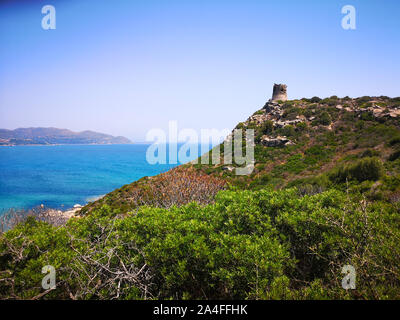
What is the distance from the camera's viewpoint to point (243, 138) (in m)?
36.2

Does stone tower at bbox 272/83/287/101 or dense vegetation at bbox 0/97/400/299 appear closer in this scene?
dense vegetation at bbox 0/97/400/299

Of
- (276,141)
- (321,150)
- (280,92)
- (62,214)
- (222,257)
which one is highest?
(280,92)

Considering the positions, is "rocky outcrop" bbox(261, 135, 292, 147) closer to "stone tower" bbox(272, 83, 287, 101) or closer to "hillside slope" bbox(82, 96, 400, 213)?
"hillside slope" bbox(82, 96, 400, 213)

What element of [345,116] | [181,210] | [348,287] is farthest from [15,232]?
[345,116]

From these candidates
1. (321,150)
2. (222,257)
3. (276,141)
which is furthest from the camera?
(276,141)

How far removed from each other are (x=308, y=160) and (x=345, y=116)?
1339 cm

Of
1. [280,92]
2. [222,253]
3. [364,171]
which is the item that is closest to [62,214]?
[222,253]

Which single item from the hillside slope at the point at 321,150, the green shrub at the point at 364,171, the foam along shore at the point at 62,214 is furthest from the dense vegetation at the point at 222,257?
the foam along shore at the point at 62,214

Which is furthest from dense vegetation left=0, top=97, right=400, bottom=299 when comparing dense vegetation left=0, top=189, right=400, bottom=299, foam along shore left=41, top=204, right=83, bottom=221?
foam along shore left=41, top=204, right=83, bottom=221

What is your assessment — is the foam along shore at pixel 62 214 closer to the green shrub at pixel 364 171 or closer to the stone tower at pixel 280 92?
the green shrub at pixel 364 171

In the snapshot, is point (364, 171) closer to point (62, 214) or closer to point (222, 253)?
point (222, 253)

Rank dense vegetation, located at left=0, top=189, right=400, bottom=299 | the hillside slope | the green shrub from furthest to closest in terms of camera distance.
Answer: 1. the hillside slope
2. the green shrub
3. dense vegetation, located at left=0, top=189, right=400, bottom=299

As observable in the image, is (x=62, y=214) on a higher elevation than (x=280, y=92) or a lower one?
lower
